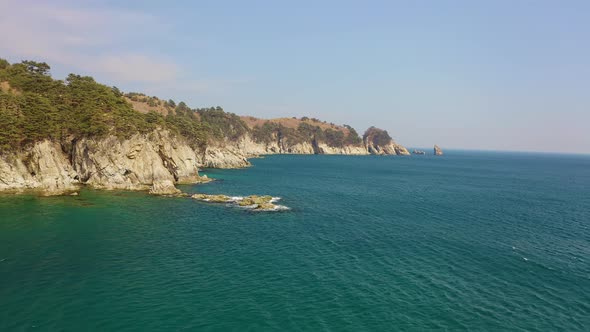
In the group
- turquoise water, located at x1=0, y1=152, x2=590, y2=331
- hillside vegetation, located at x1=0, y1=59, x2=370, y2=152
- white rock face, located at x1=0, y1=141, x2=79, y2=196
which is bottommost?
turquoise water, located at x1=0, y1=152, x2=590, y2=331

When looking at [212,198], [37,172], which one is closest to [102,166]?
[37,172]

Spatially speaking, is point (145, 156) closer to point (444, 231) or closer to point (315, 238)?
point (315, 238)

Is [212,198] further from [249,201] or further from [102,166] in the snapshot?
[102,166]

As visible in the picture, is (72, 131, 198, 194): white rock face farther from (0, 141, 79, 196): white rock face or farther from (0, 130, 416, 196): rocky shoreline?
(0, 141, 79, 196): white rock face

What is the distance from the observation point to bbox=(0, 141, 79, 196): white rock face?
65.4 metres

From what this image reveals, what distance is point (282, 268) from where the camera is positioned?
36656 millimetres

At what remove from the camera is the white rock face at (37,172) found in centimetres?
6538

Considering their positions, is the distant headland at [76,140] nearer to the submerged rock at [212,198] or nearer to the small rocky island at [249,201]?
the submerged rock at [212,198]

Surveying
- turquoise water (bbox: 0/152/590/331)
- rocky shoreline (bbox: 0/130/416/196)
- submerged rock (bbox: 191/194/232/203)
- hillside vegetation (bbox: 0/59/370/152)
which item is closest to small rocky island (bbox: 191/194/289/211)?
submerged rock (bbox: 191/194/232/203)

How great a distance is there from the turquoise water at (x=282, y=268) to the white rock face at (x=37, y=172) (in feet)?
22.3

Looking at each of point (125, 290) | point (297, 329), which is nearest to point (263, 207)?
point (125, 290)

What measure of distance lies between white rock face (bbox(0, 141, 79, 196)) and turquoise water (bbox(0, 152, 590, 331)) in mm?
6788

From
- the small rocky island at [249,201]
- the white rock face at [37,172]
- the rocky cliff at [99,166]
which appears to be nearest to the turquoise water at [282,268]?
the small rocky island at [249,201]

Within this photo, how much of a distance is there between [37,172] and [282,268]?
61.6m
